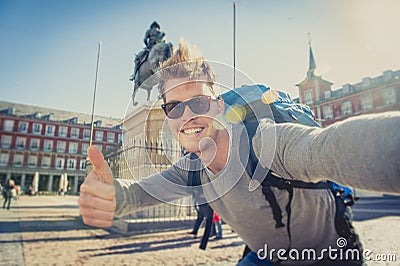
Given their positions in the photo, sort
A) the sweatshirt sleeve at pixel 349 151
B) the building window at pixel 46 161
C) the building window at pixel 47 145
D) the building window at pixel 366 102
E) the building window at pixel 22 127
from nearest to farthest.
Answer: the sweatshirt sleeve at pixel 349 151 < the building window at pixel 47 145 < the building window at pixel 22 127 < the building window at pixel 366 102 < the building window at pixel 46 161

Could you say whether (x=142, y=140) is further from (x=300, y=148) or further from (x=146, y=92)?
(x=300, y=148)

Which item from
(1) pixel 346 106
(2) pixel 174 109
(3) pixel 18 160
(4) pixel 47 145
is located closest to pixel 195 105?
(2) pixel 174 109

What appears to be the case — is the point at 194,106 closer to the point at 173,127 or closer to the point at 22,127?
the point at 173,127

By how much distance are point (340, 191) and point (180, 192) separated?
0.92 metres

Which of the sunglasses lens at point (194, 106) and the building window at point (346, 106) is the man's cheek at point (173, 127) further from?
the building window at point (346, 106)

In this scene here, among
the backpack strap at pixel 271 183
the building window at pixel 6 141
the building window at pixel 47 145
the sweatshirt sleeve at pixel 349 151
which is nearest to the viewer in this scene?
the sweatshirt sleeve at pixel 349 151

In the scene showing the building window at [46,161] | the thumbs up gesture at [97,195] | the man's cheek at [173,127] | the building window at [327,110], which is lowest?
the thumbs up gesture at [97,195]

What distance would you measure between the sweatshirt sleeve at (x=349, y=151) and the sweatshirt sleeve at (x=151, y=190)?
0.66m

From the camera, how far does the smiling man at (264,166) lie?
585 millimetres

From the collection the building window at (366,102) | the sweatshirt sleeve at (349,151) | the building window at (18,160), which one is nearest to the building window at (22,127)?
the building window at (18,160)

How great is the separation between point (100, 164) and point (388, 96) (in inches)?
937

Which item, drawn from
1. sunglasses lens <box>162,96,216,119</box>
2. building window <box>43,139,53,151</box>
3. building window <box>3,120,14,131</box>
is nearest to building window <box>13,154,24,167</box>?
building window <box>3,120,14,131</box>

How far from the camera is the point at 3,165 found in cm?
2189

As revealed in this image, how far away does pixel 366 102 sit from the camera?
21234 millimetres
